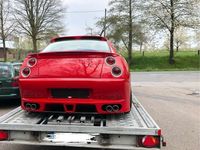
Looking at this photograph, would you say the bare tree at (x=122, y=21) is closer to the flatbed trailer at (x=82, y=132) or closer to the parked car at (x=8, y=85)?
the parked car at (x=8, y=85)

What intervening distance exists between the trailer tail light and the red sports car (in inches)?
24.3

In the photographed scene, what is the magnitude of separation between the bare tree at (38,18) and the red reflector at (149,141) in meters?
29.8

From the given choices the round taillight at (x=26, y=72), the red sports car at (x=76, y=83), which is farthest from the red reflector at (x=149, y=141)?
the round taillight at (x=26, y=72)

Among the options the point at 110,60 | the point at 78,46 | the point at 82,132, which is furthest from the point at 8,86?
the point at 82,132

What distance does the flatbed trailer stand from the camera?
3361 mm

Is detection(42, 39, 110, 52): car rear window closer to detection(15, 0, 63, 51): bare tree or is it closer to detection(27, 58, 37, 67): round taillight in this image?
detection(27, 58, 37, 67): round taillight

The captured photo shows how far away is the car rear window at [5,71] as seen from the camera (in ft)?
25.3

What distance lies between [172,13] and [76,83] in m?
28.5

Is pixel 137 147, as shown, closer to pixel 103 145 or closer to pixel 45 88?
pixel 103 145

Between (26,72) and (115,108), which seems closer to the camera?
(115,108)

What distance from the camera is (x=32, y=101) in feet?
13.0

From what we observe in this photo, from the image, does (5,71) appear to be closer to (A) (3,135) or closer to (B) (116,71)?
(A) (3,135)

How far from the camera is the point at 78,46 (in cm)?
452

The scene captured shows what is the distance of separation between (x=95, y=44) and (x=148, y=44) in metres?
29.0
